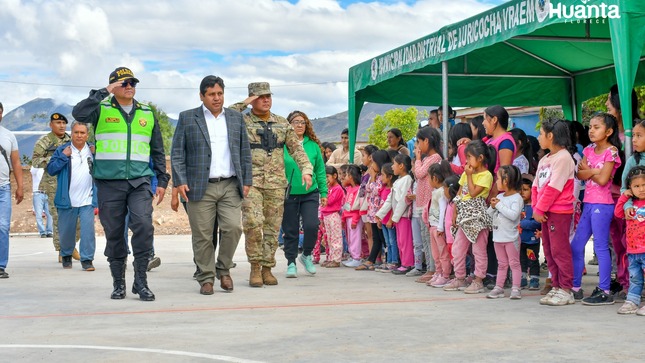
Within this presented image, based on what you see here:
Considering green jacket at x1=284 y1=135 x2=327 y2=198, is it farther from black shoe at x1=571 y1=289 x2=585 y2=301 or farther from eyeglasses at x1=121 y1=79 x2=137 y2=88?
black shoe at x1=571 y1=289 x2=585 y2=301

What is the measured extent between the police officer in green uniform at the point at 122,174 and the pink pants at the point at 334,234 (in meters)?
4.06

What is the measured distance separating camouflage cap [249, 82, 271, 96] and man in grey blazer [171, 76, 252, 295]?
593 mm

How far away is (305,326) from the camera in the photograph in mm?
6820

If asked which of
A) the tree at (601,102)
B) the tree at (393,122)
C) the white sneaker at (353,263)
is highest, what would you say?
the tree at (393,122)

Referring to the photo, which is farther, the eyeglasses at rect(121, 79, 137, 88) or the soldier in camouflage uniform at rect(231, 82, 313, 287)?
the soldier in camouflage uniform at rect(231, 82, 313, 287)

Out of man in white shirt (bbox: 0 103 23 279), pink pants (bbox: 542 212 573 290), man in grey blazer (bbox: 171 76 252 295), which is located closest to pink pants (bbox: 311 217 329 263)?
man in grey blazer (bbox: 171 76 252 295)

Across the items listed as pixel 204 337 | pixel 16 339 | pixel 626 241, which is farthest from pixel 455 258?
pixel 16 339

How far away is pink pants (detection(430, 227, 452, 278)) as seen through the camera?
970 centimetres

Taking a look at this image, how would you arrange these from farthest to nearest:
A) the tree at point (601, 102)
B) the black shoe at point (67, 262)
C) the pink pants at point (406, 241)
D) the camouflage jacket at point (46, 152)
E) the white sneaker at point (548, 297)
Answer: the tree at point (601, 102) < the camouflage jacket at point (46, 152) < the black shoe at point (67, 262) < the pink pants at point (406, 241) < the white sneaker at point (548, 297)

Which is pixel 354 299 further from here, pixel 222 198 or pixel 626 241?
pixel 626 241

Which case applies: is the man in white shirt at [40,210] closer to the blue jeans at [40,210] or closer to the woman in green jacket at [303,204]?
the blue jeans at [40,210]

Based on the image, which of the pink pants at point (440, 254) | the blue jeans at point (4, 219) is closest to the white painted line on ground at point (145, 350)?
the pink pants at point (440, 254)

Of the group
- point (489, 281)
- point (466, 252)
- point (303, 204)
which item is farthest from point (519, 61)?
point (489, 281)

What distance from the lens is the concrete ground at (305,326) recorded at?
226 inches
